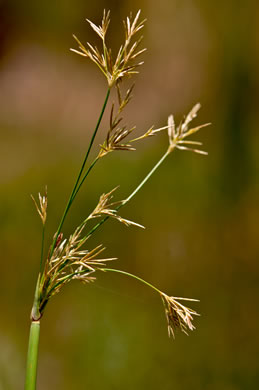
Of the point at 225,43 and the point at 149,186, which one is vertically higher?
the point at 225,43

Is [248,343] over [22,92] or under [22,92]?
under

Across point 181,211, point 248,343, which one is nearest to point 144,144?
point 181,211

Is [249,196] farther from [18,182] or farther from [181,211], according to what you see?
[18,182]

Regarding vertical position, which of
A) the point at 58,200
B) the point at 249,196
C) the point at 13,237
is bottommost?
the point at 13,237

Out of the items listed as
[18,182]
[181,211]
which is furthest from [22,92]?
[181,211]

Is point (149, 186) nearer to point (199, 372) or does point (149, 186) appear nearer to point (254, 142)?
point (254, 142)

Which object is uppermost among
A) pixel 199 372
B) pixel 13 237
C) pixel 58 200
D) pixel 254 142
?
pixel 254 142
